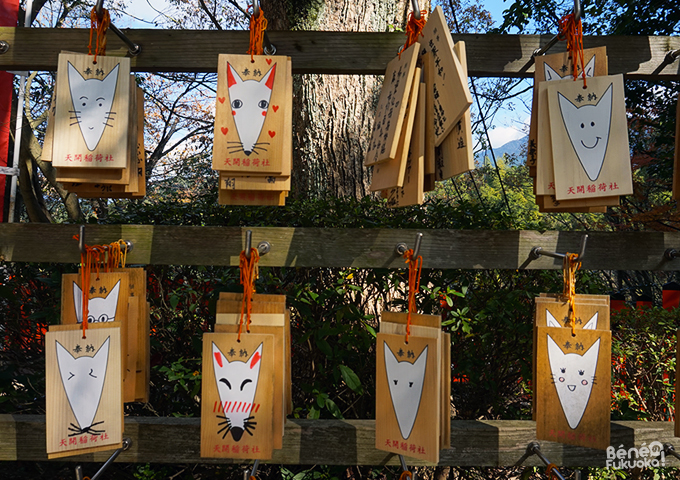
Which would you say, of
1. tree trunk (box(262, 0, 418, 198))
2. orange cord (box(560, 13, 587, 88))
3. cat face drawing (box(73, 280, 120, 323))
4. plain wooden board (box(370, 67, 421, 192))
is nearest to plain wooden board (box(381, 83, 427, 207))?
plain wooden board (box(370, 67, 421, 192))

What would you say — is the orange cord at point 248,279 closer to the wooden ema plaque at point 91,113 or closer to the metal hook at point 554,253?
the wooden ema plaque at point 91,113

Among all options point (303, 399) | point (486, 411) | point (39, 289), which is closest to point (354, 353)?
point (303, 399)

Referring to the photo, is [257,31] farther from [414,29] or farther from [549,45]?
[549,45]

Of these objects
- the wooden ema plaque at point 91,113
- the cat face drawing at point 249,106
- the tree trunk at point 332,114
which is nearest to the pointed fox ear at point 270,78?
the cat face drawing at point 249,106

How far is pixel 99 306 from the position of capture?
1.22 meters

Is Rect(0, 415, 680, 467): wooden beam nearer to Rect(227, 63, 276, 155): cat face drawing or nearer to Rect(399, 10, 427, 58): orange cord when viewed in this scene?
Rect(227, 63, 276, 155): cat face drawing

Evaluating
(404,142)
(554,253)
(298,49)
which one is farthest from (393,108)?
(554,253)

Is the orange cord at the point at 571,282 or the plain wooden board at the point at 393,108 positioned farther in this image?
the orange cord at the point at 571,282

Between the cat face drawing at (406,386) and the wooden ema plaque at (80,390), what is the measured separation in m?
0.66

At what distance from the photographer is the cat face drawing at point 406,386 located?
1.11 metres

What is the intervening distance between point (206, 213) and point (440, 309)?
111 centimetres

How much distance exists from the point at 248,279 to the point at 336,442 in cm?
56

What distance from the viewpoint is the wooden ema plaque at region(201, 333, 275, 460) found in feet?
3.70

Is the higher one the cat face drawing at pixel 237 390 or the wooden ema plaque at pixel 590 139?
the wooden ema plaque at pixel 590 139
